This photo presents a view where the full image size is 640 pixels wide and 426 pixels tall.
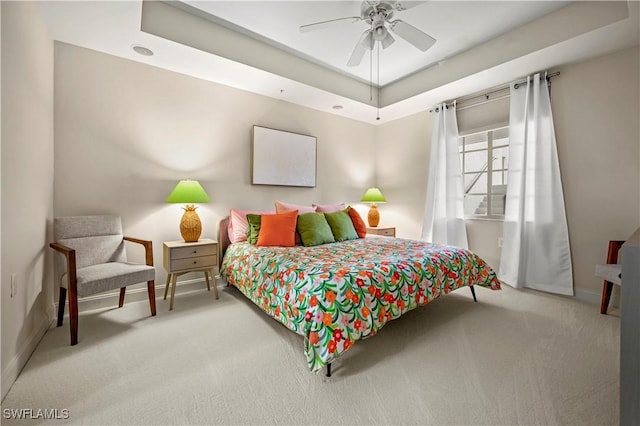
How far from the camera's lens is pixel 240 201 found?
3.59 metres

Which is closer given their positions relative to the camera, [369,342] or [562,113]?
[369,342]

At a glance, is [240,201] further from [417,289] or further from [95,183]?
[417,289]

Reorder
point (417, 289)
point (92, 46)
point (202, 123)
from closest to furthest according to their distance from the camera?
1. point (417, 289)
2. point (92, 46)
3. point (202, 123)

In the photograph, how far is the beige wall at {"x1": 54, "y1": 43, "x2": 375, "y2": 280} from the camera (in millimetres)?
2572

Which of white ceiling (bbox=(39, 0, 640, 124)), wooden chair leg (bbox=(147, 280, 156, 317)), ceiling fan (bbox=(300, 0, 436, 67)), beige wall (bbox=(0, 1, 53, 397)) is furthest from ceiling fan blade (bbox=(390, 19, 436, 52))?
wooden chair leg (bbox=(147, 280, 156, 317))

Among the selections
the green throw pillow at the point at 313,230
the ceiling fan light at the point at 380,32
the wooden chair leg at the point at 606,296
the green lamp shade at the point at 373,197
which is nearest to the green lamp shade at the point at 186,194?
the green throw pillow at the point at 313,230

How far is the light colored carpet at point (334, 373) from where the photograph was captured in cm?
137

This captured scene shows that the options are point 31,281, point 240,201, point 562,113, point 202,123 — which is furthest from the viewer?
point 240,201

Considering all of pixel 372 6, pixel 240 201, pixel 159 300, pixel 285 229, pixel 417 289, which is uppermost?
pixel 372 6

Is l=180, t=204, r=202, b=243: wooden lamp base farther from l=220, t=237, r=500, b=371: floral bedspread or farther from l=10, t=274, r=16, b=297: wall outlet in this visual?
l=10, t=274, r=16, b=297: wall outlet

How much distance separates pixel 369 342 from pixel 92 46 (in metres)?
3.62

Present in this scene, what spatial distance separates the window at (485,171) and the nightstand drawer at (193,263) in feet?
→ 11.4

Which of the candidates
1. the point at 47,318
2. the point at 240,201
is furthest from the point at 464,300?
the point at 47,318

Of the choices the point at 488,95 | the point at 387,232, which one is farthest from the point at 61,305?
the point at 488,95
